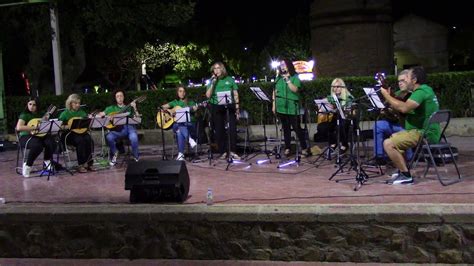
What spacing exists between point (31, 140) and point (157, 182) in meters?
3.77

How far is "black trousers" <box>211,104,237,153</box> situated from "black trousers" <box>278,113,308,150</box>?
0.81 m

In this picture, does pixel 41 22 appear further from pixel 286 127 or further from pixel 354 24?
pixel 286 127

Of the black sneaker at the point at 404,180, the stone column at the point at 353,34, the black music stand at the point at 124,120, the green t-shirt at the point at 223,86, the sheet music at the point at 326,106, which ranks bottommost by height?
the black sneaker at the point at 404,180

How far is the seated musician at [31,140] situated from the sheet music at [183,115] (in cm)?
208

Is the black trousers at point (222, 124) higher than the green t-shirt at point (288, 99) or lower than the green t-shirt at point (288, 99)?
lower

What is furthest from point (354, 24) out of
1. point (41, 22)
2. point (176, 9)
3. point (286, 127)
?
point (41, 22)

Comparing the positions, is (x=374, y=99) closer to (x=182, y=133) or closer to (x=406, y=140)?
(x=406, y=140)

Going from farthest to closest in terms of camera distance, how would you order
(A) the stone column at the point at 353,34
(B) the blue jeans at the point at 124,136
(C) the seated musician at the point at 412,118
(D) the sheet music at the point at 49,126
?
(A) the stone column at the point at 353,34, (B) the blue jeans at the point at 124,136, (D) the sheet music at the point at 49,126, (C) the seated musician at the point at 412,118

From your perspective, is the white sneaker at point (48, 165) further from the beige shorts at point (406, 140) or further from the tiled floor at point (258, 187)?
the beige shorts at point (406, 140)

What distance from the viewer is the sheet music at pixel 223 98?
9.91m

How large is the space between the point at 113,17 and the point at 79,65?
4270 mm

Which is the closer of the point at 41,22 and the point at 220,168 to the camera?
the point at 220,168

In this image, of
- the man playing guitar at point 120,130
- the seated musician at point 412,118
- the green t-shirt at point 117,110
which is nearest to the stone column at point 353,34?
the man playing guitar at point 120,130

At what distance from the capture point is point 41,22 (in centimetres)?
1770
